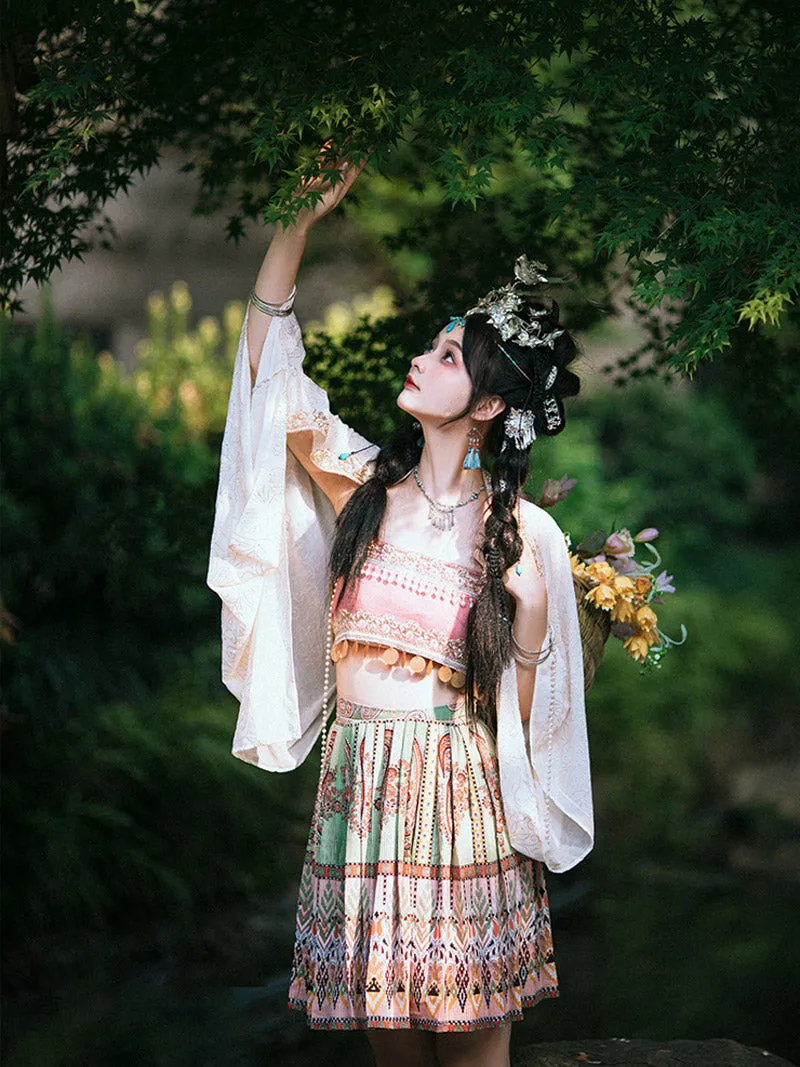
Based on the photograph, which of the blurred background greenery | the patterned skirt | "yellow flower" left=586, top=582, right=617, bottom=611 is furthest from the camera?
the blurred background greenery

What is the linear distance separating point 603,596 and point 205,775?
9.36 feet

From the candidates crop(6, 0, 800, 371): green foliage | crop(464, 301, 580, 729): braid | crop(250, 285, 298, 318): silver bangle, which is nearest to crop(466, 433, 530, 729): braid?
crop(464, 301, 580, 729): braid

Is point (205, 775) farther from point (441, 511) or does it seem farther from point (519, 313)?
point (519, 313)

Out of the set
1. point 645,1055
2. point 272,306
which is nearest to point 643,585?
point 272,306

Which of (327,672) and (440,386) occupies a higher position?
(440,386)

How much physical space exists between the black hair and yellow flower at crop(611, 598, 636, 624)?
10.2 inches

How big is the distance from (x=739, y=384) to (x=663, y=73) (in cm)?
131

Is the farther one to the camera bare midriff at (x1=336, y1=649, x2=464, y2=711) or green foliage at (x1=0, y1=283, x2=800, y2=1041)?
green foliage at (x1=0, y1=283, x2=800, y2=1041)

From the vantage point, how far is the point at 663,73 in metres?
2.69

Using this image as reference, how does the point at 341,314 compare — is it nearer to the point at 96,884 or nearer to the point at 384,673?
the point at 96,884

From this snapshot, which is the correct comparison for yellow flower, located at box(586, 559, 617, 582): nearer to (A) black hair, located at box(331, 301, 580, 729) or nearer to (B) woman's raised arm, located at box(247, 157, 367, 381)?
(A) black hair, located at box(331, 301, 580, 729)

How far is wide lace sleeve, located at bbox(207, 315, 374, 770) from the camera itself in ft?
8.96

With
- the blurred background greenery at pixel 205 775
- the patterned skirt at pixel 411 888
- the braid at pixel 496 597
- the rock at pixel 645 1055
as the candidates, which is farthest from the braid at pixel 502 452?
the rock at pixel 645 1055

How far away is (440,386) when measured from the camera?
272cm
